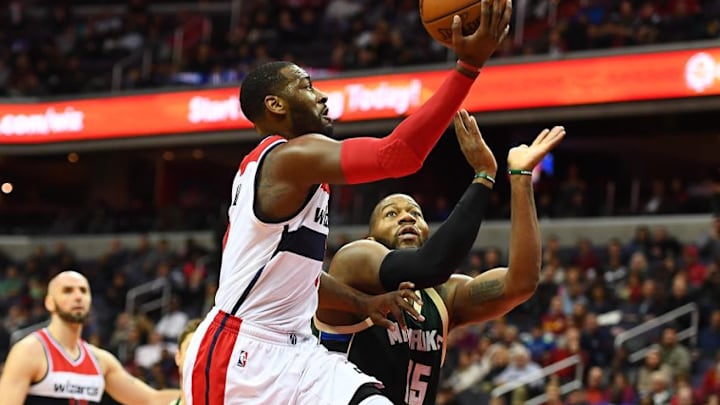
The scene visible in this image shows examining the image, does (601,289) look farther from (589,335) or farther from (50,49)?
(50,49)

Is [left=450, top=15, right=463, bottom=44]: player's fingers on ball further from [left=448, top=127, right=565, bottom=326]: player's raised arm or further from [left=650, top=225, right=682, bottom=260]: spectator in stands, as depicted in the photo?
[left=650, top=225, right=682, bottom=260]: spectator in stands

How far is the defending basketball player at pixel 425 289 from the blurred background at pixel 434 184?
22.2 ft

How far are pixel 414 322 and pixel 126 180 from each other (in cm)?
2422

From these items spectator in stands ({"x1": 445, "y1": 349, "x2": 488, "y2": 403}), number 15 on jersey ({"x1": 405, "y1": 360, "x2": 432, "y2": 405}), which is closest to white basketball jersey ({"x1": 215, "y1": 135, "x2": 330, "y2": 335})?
number 15 on jersey ({"x1": 405, "y1": 360, "x2": 432, "y2": 405})

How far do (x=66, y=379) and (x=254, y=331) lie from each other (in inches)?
130

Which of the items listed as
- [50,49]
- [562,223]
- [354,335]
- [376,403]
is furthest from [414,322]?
[50,49]

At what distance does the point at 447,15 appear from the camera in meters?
4.60

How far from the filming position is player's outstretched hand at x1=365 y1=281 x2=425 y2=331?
4.64m

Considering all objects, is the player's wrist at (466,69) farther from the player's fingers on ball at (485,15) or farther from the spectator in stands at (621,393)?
the spectator in stands at (621,393)

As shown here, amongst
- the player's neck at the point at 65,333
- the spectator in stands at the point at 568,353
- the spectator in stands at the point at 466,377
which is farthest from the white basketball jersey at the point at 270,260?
the spectator in stands at the point at 568,353

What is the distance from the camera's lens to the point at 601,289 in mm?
15172

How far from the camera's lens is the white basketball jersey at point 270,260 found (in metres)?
4.49

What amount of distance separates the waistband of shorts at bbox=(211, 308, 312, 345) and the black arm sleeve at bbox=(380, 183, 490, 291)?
19.8 inches

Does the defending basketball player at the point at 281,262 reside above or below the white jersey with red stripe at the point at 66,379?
above
